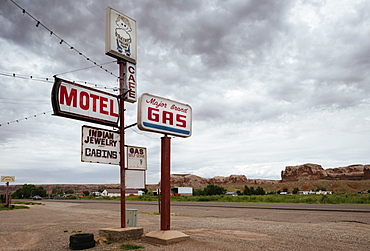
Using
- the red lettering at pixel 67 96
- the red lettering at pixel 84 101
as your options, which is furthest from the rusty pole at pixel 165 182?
the red lettering at pixel 67 96

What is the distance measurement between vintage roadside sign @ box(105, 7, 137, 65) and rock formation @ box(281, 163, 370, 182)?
565 ft

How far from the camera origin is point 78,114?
34.3ft

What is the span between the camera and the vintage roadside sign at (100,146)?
10734mm

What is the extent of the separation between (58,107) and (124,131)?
2.71m

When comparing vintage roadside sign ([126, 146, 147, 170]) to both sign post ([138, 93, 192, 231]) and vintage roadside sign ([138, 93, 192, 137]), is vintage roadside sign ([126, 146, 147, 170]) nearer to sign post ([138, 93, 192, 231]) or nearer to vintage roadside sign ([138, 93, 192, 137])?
sign post ([138, 93, 192, 231])

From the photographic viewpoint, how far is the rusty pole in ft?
36.1

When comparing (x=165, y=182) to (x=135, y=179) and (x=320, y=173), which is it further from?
(x=320, y=173)

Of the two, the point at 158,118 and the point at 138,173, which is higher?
the point at 158,118

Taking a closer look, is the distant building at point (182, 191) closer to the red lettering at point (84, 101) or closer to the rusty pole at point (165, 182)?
the rusty pole at point (165, 182)

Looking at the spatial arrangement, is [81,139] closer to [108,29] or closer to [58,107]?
[58,107]

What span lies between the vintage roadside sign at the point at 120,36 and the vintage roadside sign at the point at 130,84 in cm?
29

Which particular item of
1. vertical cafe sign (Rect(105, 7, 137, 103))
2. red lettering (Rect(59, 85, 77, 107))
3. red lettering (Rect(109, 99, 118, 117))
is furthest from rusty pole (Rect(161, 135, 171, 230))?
red lettering (Rect(59, 85, 77, 107))

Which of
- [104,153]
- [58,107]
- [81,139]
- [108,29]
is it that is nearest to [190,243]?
[104,153]

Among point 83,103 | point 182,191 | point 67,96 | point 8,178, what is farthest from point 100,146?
point 182,191
